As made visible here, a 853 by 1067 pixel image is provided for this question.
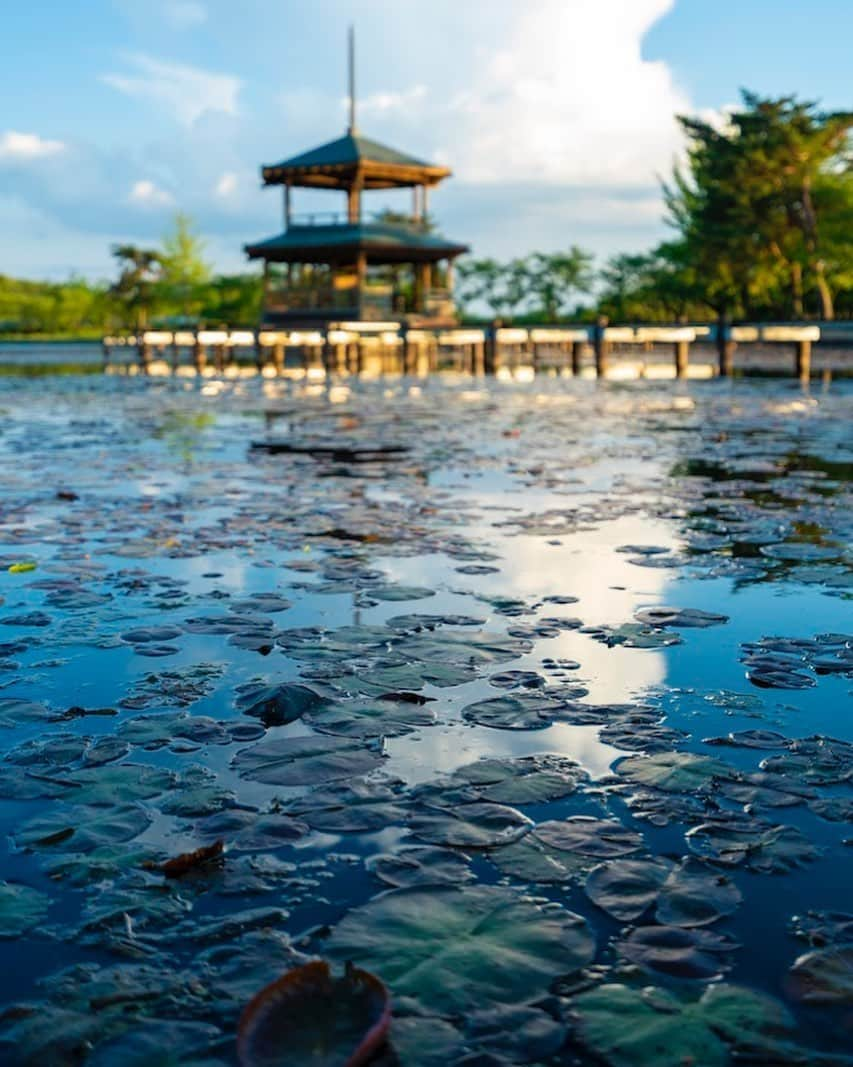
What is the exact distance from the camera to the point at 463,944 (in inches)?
65.4

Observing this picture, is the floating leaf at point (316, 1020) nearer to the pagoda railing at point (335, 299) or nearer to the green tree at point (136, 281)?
the pagoda railing at point (335, 299)

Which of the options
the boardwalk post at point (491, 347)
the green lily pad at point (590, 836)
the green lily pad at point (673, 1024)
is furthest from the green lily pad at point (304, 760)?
the boardwalk post at point (491, 347)

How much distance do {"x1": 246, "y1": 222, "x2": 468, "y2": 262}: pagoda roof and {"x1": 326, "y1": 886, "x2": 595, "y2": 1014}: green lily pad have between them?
30809 mm

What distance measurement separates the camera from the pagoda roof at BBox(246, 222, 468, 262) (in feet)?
104

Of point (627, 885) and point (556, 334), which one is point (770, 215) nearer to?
point (556, 334)

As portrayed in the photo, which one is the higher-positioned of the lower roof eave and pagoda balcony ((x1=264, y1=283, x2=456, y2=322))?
the lower roof eave

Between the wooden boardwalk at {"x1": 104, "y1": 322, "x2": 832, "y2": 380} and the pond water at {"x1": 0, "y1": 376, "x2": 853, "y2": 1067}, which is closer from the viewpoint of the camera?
the pond water at {"x1": 0, "y1": 376, "x2": 853, "y2": 1067}

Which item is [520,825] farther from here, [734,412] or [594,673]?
[734,412]

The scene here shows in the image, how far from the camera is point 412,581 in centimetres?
432

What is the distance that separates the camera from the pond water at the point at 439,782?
5.02 ft

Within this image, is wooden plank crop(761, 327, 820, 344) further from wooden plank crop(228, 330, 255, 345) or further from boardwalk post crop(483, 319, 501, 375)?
wooden plank crop(228, 330, 255, 345)

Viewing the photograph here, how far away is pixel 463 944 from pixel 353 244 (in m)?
31.1

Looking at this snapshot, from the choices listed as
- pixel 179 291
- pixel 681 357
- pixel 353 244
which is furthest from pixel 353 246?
pixel 179 291

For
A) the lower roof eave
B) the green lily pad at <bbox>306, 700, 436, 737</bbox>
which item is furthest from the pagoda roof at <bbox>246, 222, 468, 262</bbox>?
the green lily pad at <bbox>306, 700, 436, 737</bbox>
